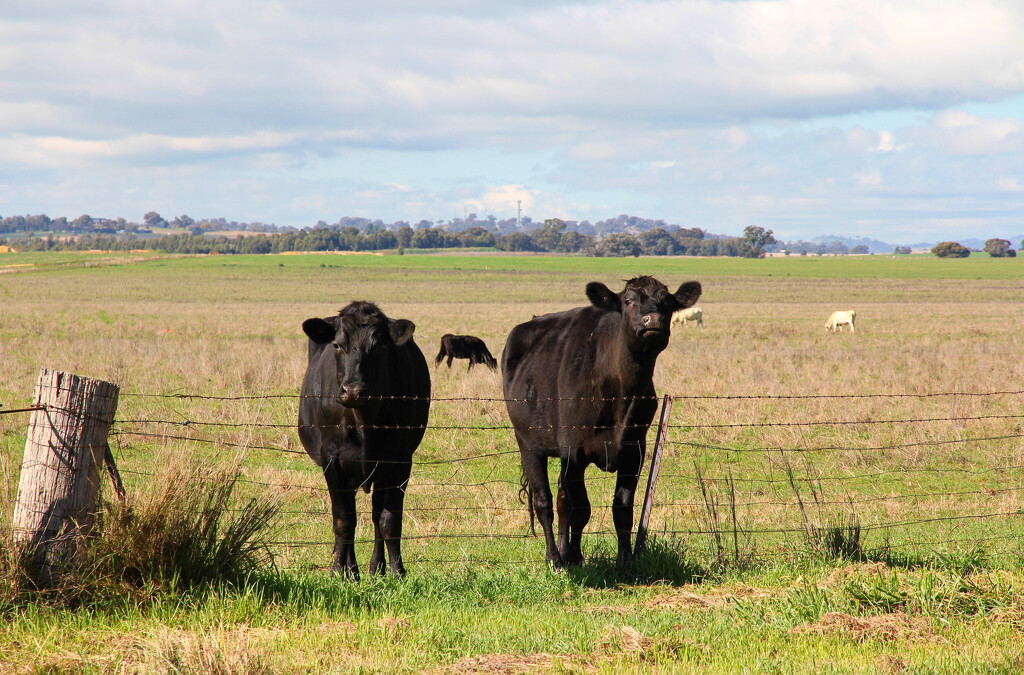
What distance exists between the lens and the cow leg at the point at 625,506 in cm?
657

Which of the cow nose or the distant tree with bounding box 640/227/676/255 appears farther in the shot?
the distant tree with bounding box 640/227/676/255

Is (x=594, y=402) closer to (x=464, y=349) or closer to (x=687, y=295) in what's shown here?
(x=687, y=295)

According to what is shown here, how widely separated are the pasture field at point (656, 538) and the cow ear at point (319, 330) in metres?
0.98

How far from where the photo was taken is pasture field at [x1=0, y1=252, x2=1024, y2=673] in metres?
4.58

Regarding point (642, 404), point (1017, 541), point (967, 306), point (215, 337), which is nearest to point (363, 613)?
point (642, 404)

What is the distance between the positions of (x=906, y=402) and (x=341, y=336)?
35.3ft

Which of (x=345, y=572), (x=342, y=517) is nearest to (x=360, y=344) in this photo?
(x=342, y=517)

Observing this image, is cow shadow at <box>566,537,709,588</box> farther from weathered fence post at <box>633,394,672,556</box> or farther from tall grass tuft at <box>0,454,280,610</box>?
tall grass tuft at <box>0,454,280,610</box>

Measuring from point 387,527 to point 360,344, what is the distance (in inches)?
57.4

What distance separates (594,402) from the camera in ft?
23.1

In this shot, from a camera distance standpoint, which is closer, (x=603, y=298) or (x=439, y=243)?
(x=603, y=298)

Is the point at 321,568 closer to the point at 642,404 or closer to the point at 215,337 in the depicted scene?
the point at 642,404

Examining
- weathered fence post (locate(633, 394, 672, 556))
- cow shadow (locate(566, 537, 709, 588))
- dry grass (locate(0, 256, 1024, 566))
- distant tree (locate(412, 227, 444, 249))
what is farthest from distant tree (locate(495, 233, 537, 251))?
cow shadow (locate(566, 537, 709, 588))

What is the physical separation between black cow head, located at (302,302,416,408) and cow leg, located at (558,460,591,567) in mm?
1619
